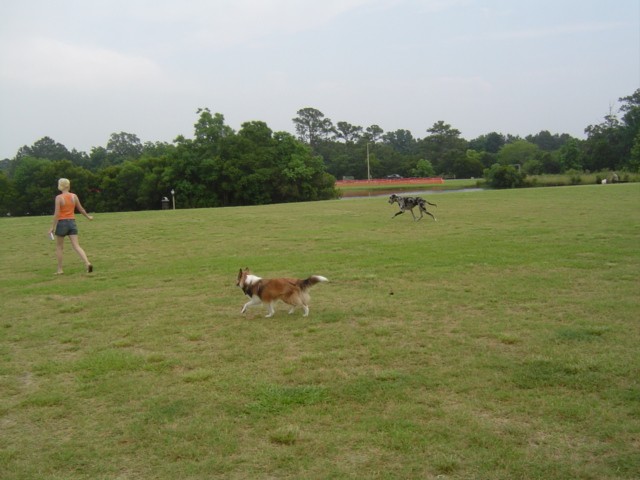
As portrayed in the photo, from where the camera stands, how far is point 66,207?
34.6 ft

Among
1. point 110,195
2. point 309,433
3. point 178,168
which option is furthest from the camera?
point 110,195

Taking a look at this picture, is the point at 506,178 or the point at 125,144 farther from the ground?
the point at 125,144

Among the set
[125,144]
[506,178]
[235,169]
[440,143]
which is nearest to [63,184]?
[235,169]

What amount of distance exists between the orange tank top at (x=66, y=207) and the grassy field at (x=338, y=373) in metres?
1.31

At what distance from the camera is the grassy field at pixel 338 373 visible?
134 inches

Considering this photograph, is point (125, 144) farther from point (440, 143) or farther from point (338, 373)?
point (338, 373)

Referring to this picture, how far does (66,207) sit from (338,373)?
8082 mm

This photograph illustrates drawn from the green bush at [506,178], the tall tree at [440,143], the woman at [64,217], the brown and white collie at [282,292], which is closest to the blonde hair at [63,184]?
the woman at [64,217]

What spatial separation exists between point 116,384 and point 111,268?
7043 millimetres

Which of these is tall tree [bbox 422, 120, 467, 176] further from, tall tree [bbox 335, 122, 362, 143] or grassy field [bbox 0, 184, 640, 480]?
grassy field [bbox 0, 184, 640, 480]

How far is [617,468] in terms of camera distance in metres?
3.16

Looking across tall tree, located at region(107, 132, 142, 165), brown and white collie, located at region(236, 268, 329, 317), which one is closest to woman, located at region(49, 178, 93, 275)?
brown and white collie, located at region(236, 268, 329, 317)

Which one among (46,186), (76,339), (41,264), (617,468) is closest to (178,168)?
(46,186)

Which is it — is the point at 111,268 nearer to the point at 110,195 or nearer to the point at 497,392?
the point at 497,392
